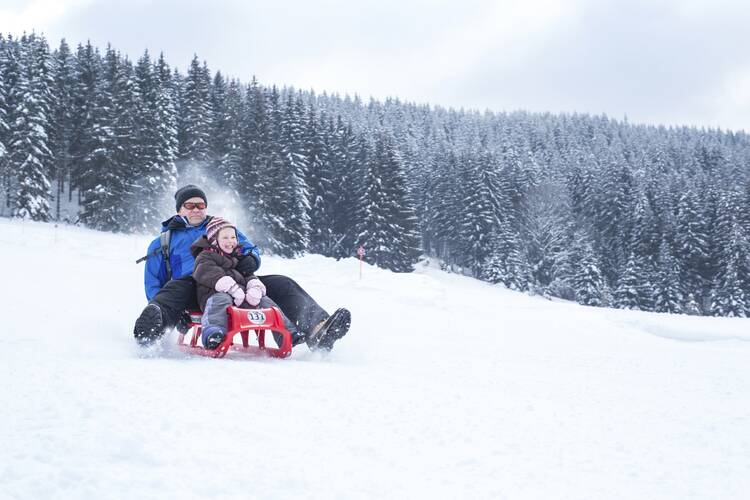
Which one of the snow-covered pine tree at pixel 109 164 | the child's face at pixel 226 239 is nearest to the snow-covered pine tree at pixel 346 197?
the snow-covered pine tree at pixel 109 164

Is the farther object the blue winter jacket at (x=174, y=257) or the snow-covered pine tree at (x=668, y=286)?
the snow-covered pine tree at (x=668, y=286)

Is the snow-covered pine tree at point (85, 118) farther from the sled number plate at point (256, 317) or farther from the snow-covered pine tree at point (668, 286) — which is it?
the snow-covered pine tree at point (668, 286)

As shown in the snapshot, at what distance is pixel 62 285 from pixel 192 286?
5.91m

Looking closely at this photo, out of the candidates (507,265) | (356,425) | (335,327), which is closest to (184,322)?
(335,327)

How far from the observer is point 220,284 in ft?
15.8

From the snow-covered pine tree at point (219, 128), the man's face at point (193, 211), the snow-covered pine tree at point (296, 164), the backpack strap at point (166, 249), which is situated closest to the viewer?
the backpack strap at point (166, 249)

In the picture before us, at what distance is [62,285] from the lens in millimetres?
9906

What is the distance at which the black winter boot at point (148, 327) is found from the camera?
175 inches

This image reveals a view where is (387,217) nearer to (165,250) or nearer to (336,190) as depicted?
(336,190)

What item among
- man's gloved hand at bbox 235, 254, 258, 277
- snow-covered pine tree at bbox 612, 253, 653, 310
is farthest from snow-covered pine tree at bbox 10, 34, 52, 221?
snow-covered pine tree at bbox 612, 253, 653, 310

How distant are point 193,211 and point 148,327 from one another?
183 cm

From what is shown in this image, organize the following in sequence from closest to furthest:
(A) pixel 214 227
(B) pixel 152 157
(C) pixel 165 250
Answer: (A) pixel 214 227 → (C) pixel 165 250 → (B) pixel 152 157

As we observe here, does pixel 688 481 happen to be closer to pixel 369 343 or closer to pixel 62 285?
pixel 369 343

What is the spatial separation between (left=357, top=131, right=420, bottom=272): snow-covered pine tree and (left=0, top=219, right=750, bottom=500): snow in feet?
134
